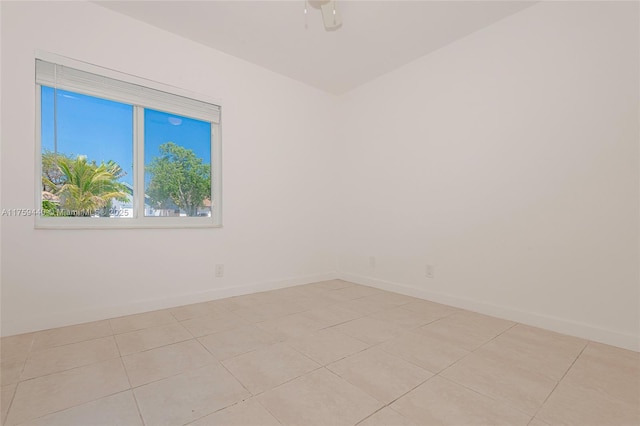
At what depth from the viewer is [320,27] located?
2.59 meters

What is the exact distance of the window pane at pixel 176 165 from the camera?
8.74ft

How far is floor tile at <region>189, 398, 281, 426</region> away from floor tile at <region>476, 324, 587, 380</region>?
4.45 ft

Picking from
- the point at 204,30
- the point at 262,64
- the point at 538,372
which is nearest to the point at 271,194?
the point at 262,64

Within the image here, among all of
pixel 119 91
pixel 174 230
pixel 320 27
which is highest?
pixel 320 27

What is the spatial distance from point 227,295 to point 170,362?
1312 millimetres

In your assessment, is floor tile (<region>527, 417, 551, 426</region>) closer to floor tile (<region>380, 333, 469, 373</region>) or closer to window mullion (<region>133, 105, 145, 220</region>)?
floor tile (<region>380, 333, 469, 373</region>)

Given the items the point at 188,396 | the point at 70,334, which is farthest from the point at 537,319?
the point at 70,334

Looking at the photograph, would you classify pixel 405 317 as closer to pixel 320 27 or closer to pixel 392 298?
pixel 392 298

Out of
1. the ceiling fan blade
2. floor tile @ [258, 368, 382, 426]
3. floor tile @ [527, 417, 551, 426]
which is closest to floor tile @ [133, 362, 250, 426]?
floor tile @ [258, 368, 382, 426]

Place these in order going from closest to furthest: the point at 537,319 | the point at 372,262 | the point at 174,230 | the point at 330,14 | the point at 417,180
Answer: the point at 330,14, the point at 537,319, the point at 174,230, the point at 417,180, the point at 372,262

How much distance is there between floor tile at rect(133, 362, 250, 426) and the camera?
1.21 meters

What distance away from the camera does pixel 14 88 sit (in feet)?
6.60

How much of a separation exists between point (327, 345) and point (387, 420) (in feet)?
2.41

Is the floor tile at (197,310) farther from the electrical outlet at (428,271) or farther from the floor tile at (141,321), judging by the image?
the electrical outlet at (428,271)
